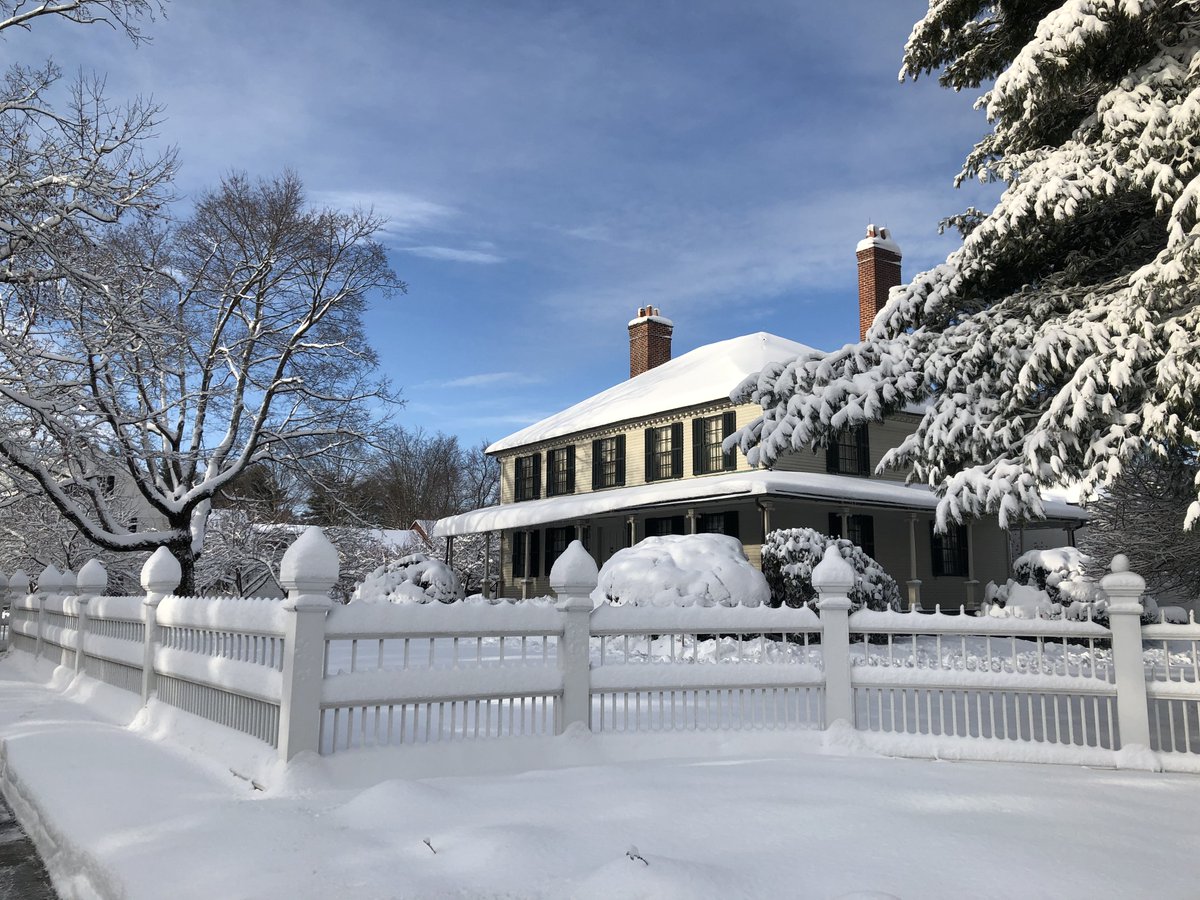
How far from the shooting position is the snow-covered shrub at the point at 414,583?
74.0 feet

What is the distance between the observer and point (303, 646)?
5.85 metres

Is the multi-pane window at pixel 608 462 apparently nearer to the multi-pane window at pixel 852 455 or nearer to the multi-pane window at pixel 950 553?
the multi-pane window at pixel 852 455

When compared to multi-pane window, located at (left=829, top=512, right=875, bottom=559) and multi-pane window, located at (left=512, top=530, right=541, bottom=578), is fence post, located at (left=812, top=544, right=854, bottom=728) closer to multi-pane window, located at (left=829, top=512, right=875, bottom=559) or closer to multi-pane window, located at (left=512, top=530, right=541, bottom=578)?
multi-pane window, located at (left=829, top=512, right=875, bottom=559)

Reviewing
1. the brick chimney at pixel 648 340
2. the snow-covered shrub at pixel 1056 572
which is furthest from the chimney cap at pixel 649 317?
the snow-covered shrub at pixel 1056 572

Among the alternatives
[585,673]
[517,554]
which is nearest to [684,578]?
[585,673]

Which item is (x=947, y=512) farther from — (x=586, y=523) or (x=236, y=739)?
(x=586, y=523)

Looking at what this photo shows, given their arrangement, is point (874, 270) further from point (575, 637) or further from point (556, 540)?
point (575, 637)

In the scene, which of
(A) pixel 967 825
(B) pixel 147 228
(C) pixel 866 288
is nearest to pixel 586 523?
(C) pixel 866 288

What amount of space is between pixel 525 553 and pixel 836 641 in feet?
78.3

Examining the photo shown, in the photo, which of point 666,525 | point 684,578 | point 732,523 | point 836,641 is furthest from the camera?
point 666,525

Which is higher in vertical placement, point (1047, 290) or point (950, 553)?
point (1047, 290)

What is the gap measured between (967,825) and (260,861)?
3.84 m

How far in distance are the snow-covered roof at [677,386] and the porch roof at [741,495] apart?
2224 mm

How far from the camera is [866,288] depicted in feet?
87.3
